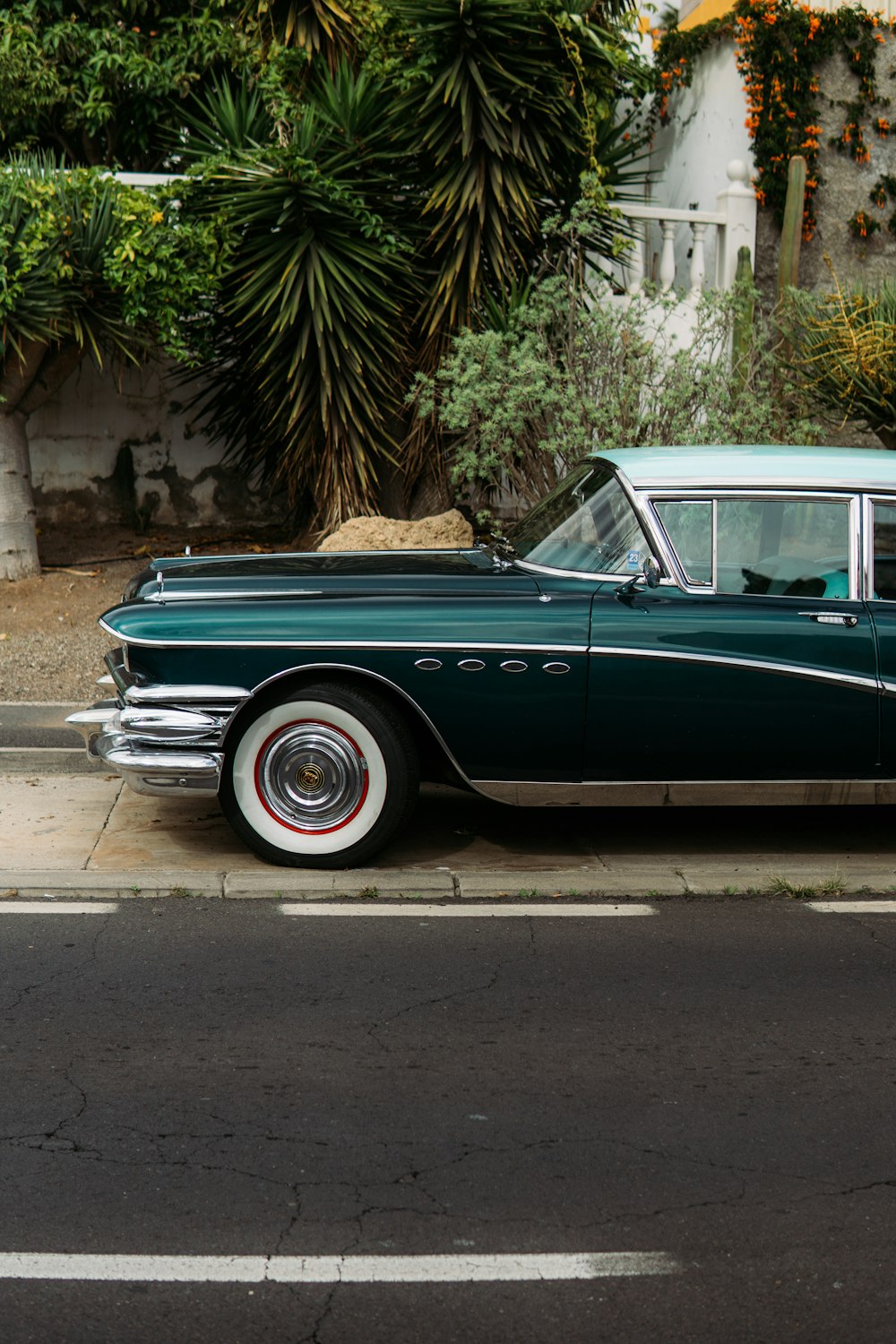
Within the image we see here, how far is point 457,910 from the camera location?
19.2ft

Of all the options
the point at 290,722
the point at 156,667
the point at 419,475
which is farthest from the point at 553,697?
the point at 419,475

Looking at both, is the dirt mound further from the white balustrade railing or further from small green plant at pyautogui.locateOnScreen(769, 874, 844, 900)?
small green plant at pyautogui.locateOnScreen(769, 874, 844, 900)

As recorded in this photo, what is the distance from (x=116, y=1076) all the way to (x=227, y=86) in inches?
389

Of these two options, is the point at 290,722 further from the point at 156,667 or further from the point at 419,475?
the point at 419,475

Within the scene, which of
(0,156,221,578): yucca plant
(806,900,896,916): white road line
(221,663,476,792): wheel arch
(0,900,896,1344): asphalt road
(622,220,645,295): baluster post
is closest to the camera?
(0,900,896,1344): asphalt road

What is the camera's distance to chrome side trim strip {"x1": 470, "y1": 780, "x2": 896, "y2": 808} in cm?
618

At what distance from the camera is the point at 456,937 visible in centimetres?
554

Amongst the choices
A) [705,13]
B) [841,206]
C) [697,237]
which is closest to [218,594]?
[697,237]

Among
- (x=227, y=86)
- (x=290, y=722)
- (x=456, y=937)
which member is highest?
(x=227, y=86)

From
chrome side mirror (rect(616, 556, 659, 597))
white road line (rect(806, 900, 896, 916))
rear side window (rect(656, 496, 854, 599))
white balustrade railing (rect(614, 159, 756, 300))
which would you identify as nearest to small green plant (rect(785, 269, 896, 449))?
white balustrade railing (rect(614, 159, 756, 300))

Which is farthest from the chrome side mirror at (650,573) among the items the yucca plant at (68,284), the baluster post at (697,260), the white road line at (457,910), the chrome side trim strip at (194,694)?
the baluster post at (697,260)

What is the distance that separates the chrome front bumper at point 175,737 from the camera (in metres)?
6.04

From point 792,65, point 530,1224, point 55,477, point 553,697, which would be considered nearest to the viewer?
A: point 530,1224

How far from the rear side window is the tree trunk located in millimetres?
6367
